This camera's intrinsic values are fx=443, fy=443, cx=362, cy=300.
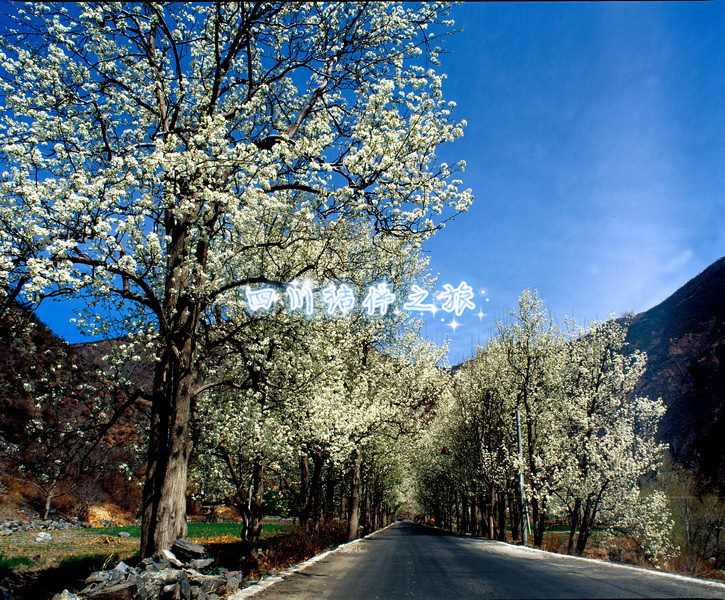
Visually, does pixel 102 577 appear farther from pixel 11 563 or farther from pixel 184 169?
pixel 11 563

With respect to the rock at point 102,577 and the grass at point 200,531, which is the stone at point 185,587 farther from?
the grass at point 200,531

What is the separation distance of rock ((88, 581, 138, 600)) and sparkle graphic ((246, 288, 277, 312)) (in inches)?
276

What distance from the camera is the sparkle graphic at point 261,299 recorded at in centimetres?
1257

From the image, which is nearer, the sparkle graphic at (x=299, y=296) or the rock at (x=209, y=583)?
the rock at (x=209, y=583)

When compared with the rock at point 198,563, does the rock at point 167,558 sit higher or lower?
higher

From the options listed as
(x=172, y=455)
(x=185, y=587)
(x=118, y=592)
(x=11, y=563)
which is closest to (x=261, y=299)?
(x=172, y=455)

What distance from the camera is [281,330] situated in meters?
12.5

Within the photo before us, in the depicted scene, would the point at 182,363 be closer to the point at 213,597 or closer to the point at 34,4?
the point at 213,597

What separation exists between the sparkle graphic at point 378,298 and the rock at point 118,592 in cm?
1831

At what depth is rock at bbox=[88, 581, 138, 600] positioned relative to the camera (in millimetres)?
6883

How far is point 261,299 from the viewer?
13.5m

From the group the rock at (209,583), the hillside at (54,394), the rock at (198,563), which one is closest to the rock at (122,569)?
the rock at (209,583)

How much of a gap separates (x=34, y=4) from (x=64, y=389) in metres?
8.80

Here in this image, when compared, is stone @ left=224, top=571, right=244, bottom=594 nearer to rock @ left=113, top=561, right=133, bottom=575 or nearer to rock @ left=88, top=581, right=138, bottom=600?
rock @ left=113, top=561, right=133, bottom=575
